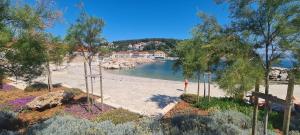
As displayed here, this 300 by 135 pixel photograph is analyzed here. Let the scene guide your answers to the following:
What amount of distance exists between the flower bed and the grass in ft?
20.0

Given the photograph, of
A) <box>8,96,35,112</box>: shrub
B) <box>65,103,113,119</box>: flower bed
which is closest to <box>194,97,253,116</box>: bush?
<box>65,103,113,119</box>: flower bed

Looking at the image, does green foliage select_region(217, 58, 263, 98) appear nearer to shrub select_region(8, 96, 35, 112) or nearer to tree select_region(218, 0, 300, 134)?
tree select_region(218, 0, 300, 134)

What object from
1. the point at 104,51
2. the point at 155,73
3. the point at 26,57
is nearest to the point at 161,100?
the point at 104,51

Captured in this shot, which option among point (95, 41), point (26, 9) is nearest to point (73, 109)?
point (95, 41)

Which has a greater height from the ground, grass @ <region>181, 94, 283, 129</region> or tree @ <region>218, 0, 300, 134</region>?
tree @ <region>218, 0, 300, 134</region>

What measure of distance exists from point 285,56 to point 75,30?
1072cm

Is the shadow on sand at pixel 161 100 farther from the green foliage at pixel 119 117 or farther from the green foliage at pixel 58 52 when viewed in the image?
the green foliage at pixel 58 52

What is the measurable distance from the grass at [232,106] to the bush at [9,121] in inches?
415

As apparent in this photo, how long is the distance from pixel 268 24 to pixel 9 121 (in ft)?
42.0

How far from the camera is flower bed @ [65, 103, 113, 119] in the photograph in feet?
45.4

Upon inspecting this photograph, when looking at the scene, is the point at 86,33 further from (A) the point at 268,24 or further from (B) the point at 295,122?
(B) the point at 295,122

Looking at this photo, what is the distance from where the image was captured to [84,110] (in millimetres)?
14781

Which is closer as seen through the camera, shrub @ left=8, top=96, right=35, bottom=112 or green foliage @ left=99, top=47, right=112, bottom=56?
green foliage @ left=99, top=47, right=112, bottom=56

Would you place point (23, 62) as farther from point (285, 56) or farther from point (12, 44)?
point (285, 56)
